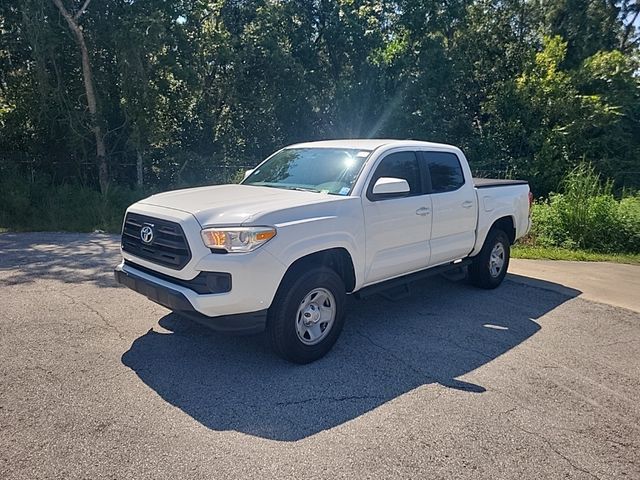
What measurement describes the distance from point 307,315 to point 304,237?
70cm

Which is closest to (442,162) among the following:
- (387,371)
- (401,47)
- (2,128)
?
(387,371)

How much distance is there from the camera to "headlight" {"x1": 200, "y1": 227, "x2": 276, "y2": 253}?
12.7 feet

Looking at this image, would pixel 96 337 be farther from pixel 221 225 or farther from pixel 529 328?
pixel 529 328

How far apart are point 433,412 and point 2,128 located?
49.7 feet

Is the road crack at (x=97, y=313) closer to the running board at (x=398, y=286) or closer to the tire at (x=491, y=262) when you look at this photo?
the running board at (x=398, y=286)

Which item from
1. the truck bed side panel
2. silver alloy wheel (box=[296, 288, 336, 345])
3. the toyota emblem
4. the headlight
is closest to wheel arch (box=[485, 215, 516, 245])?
the truck bed side panel

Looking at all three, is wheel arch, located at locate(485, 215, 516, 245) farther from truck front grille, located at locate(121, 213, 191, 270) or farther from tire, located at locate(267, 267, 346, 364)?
truck front grille, located at locate(121, 213, 191, 270)

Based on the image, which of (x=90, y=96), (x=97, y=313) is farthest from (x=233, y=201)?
(x=90, y=96)

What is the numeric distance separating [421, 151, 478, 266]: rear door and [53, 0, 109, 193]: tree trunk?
10574mm

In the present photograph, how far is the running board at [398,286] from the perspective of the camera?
5008 millimetres

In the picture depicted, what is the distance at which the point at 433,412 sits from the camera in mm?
3625

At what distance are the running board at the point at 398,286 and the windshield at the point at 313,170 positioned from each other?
1.04 meters

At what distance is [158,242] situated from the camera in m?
4.27

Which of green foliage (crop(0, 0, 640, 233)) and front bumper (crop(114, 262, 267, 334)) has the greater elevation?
green foliage (crop(0, 0, 640, 233))
